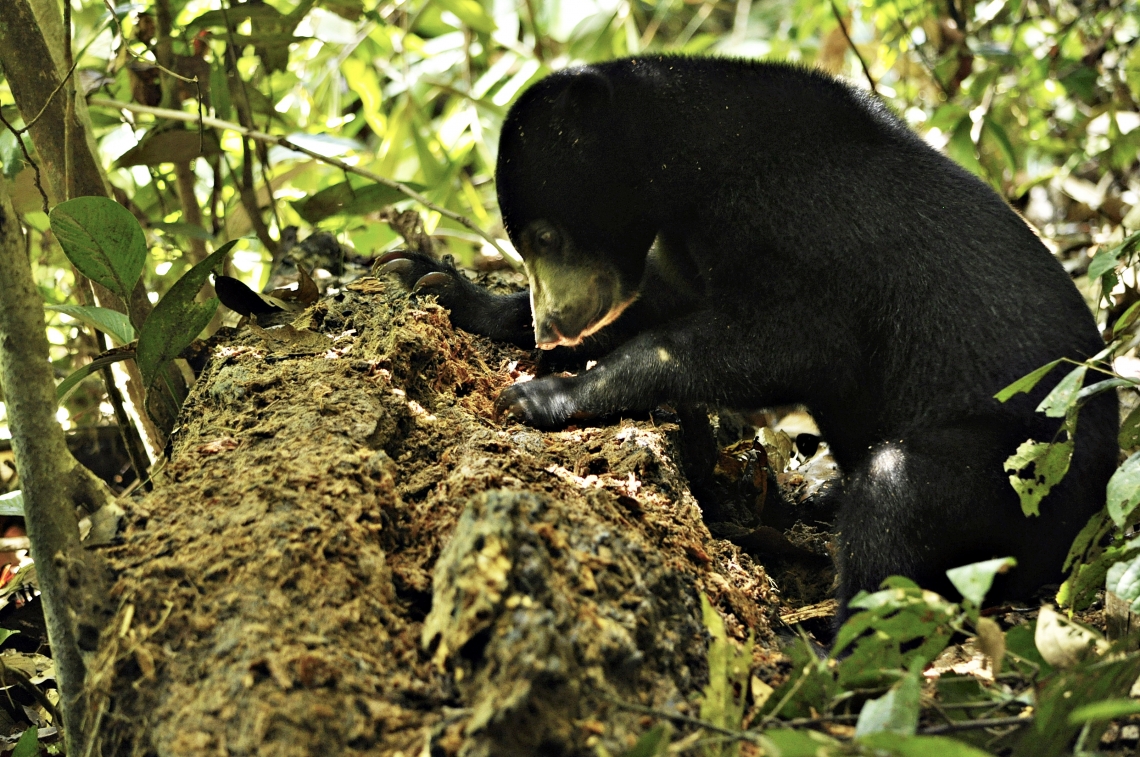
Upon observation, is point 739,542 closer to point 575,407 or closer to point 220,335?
point 575,407

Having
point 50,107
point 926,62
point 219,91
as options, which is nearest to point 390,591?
point 50,107

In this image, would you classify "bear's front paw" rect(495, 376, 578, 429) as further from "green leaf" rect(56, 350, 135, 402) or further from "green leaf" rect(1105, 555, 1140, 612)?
"green leaf" rect(1105, 555, 1140, 612)

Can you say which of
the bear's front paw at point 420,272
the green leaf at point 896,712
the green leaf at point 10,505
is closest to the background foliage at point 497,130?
the green leaf at point 896,712

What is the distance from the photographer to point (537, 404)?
3135 mm

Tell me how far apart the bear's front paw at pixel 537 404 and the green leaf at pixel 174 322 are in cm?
94

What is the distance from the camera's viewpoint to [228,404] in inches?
104

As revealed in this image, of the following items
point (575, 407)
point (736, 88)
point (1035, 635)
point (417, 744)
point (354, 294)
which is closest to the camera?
point (417, 744)

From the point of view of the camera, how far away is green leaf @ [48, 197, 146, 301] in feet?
8.24

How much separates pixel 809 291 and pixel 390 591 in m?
1.97

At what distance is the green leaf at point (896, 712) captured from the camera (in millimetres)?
1521

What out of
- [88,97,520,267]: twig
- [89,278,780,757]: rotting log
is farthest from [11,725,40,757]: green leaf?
[88,97,520,267]: twig

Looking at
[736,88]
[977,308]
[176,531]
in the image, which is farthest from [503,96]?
[176,531]

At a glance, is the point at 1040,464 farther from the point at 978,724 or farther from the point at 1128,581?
the point at 978,724

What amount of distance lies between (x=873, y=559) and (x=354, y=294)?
191 cm
